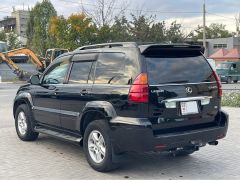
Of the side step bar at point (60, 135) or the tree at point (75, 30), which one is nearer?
the side step bar at point (60, 135)

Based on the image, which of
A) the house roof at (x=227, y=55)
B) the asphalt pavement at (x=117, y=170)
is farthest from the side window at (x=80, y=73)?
the house roof at (x=227, y=55)

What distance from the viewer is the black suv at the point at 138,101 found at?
17.6ft

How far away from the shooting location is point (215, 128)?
596 centimetres

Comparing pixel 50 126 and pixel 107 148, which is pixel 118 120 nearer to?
pixel 107 148

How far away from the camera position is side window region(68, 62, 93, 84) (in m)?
6.36

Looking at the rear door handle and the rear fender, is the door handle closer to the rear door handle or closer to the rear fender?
the rear door handle

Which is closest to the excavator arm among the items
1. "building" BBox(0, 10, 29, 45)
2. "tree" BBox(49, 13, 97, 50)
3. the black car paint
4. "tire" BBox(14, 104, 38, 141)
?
"tree" BBox(49, 13, 97, 50)

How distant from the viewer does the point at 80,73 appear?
6535 millimetres

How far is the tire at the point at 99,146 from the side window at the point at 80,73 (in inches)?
32.0

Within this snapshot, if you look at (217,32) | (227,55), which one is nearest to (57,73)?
(227,55)

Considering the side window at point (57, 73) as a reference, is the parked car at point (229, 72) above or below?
below

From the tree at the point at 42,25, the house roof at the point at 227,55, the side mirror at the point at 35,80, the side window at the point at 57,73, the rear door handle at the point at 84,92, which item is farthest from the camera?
the tree at the point at 42,25

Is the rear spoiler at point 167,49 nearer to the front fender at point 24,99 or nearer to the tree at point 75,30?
the front fender at point 24,99

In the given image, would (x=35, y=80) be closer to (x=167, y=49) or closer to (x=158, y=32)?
(x=167, y=49)
